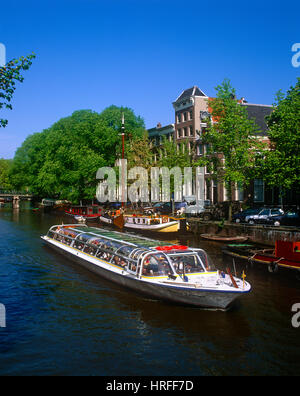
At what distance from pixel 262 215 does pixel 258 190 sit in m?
10.8

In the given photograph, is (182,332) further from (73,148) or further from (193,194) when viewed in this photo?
(73,148)

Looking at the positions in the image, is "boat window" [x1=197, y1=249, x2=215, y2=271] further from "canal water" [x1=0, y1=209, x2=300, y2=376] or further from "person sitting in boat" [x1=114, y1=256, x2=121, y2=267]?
"person sitting in boat" [x1=114, y1=256, x2=121, y2=267]

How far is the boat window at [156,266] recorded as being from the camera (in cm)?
1669

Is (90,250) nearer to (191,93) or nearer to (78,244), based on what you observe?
(78,244)

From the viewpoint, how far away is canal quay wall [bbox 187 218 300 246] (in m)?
30.8

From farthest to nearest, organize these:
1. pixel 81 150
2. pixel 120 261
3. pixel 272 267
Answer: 1. pixel 81 150
2. pixel 272 267
3. pixel 120 261

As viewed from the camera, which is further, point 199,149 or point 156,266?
point 199,149

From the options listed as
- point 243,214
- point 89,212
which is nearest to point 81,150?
point 89,212

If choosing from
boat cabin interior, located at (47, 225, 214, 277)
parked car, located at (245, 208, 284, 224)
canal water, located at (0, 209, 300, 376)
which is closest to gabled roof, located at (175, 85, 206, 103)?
parked car, located at (245, 208, 284, 224)

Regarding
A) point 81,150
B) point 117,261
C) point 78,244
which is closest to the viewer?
point 117,261

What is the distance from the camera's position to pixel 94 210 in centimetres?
5722

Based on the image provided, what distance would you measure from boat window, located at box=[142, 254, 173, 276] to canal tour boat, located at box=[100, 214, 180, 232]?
23902 millimetres

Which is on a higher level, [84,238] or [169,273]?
[84,238]

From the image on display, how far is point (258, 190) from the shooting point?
1886 inches
